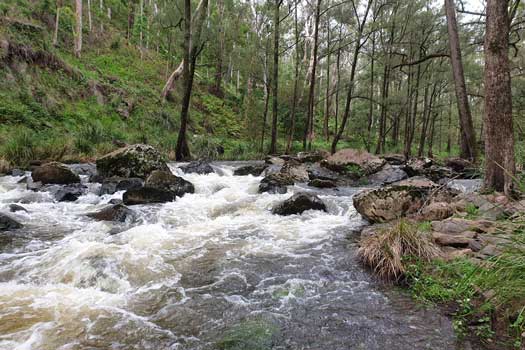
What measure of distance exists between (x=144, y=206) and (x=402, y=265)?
6.17 meters

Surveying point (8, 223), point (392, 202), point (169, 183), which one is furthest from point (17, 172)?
point (392, 202)

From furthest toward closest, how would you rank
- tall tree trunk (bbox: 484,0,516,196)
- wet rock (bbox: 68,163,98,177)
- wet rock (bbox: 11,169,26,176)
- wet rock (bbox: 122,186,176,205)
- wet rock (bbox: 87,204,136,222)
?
1. wet rock (bbox: 68,163,98,177)
2. wet rock (bbox: 11,169,26,176)
3. wet rock (bbox: 122,186,176,205)
4. wet rock (bbox: 87,204,136,222)
5. tall tree trunk (bbox: 484,0,516,196)

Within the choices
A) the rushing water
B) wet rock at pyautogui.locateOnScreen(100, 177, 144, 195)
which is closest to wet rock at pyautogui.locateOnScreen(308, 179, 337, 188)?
the rushing water

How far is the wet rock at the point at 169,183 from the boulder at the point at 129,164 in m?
1.28

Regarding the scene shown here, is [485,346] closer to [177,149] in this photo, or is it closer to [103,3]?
[177,149]

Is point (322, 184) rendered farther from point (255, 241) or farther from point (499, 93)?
point (499, 93)

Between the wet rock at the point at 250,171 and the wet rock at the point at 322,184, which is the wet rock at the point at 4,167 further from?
the wet rock at the point at 322,184

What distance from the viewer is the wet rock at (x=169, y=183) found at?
31.5 ft

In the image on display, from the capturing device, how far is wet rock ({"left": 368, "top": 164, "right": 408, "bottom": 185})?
12625 millimetres

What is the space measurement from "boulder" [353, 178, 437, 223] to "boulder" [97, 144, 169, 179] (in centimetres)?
707

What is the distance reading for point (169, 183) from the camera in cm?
981

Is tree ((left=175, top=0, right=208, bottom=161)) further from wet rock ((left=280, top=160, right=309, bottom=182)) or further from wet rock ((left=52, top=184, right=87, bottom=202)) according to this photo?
wet rock ((left=52, top=184, right=87, bottom=202))

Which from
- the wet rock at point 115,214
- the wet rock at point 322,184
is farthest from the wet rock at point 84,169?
the wet rock at point 322,184

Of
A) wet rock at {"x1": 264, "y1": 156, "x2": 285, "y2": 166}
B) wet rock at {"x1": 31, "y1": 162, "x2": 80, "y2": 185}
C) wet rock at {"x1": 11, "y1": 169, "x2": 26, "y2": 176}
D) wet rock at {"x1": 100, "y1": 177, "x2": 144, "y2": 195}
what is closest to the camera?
wet rock at {"x1": 100, "y1": 177, "x2": 144, "y2": 195}
